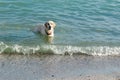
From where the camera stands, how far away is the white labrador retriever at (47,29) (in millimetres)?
13533

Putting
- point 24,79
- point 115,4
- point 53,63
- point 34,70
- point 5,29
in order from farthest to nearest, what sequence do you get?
point 115,4 → point 5,29 → point 53,63 → point 34,70 → point 24,79

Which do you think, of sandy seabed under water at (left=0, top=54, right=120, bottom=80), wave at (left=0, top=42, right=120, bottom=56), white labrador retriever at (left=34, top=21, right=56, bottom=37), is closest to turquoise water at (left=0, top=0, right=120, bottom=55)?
wave at (left=0, top=42, right=120, bottom=56)

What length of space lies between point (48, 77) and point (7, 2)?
759cm

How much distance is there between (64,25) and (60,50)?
2.84 meters

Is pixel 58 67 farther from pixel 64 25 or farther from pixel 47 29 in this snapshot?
pixel 64 25

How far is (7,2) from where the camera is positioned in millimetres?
16281

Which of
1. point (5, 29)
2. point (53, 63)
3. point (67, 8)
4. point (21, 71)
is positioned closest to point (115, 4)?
point (67, 8)

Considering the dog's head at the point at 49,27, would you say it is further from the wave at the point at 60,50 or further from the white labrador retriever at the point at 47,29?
the wave at the point at 60,50

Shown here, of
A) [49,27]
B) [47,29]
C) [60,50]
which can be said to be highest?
[49,27]

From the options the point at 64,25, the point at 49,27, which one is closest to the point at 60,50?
the point at 49,27

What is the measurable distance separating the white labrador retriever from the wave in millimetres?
1625

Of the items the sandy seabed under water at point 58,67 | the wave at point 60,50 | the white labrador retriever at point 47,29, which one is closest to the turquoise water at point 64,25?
the wave at point 60,50

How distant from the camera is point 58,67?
1033 cm

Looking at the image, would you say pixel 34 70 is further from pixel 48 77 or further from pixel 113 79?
pixel 113 79
